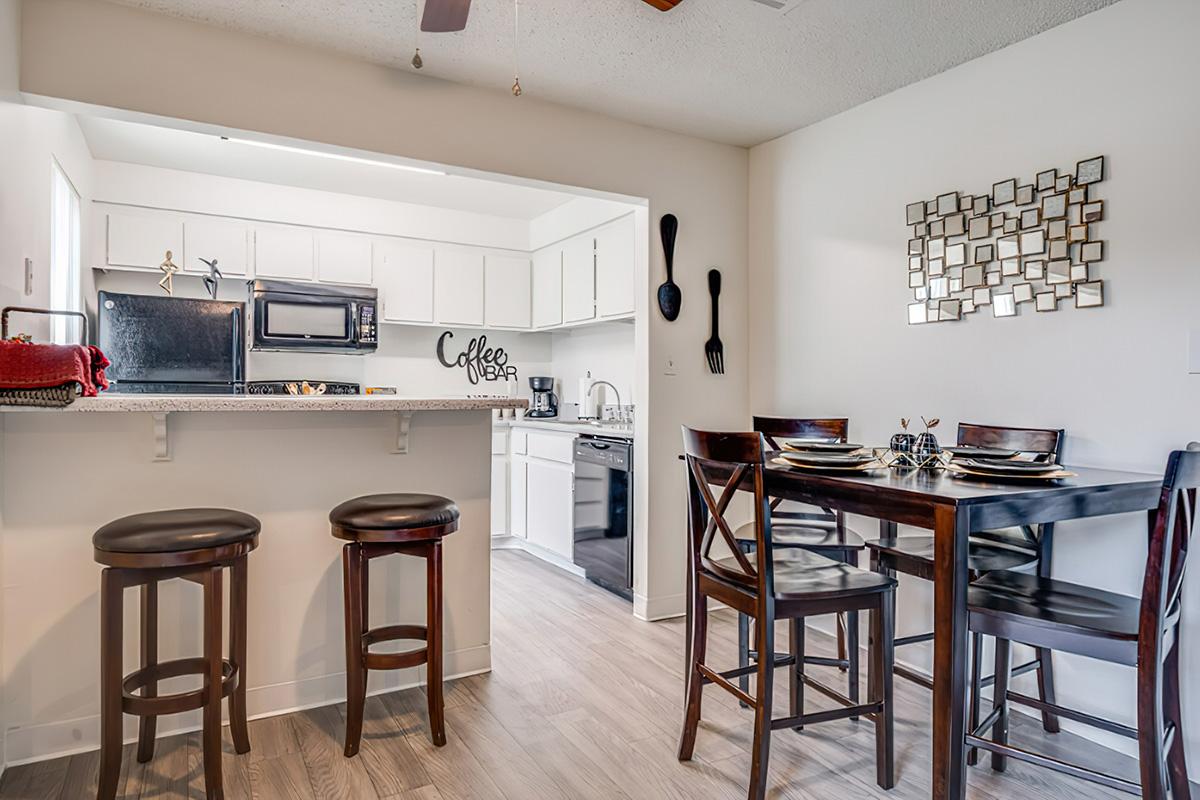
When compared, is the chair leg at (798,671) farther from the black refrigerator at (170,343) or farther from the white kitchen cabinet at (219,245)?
the white kitchen cabinet at (219,245)

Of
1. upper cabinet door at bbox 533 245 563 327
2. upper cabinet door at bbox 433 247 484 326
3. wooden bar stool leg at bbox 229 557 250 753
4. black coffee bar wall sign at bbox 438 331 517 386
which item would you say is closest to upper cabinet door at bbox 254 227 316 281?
upper cabinet door at bbox 433 247 484 326

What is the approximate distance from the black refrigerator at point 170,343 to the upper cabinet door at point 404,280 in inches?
36.6

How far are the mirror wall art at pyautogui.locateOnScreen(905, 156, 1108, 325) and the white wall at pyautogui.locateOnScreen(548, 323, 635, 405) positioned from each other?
202cm

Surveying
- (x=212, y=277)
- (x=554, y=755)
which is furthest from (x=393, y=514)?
(x=212, y=277)

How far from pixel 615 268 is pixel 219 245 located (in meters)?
2.48

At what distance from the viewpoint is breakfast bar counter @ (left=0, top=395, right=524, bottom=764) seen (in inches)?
81.6

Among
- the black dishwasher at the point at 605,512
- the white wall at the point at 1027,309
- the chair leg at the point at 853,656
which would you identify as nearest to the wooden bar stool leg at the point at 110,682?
the chair leg at the point at 853,656

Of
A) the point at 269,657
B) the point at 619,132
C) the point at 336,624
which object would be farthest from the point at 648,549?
the point at 619,132

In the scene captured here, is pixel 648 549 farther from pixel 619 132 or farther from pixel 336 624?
pixel 619 132

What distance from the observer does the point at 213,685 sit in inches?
71.2

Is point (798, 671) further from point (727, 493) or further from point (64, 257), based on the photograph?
point (64, 257)

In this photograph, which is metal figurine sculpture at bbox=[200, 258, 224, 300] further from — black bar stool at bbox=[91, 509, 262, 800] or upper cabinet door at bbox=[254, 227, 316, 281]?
black bar stool at bbox=[91, 509, 262, 800]

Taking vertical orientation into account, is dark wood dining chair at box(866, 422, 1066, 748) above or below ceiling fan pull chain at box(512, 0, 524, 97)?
below

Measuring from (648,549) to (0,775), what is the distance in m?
2.48
